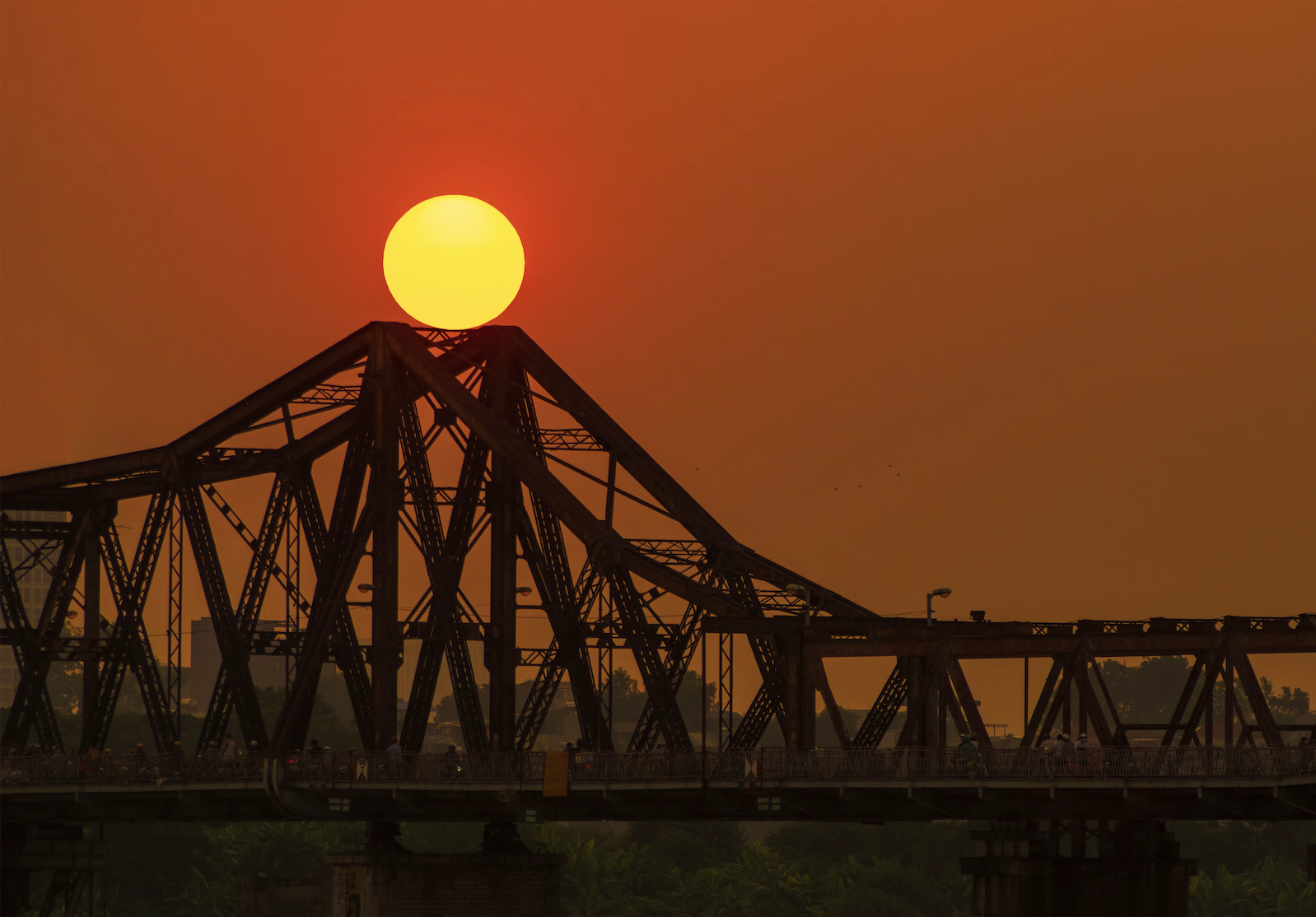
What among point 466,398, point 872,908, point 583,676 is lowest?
point 872,908

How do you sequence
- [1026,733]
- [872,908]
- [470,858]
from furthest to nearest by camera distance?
[872,908], [470,858], [1026,733]

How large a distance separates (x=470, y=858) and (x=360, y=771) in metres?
6.06

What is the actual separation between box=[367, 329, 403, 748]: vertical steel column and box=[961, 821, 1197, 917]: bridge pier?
72.3 feet

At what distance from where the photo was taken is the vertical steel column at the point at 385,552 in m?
80.2

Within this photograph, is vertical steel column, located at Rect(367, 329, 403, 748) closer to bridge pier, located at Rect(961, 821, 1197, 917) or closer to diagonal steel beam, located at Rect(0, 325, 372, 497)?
diagonal steel beam, located at Rect(0, 325, 372, 497)

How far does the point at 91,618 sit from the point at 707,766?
109ft

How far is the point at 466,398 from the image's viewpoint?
81562mm

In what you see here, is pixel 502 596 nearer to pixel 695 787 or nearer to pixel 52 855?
pixel 695 787

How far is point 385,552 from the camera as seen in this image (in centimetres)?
8125

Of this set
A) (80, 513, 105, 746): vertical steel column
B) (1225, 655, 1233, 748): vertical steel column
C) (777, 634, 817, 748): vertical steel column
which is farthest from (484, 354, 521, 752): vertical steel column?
(1225, 655, 1233, 748): vertical steel column

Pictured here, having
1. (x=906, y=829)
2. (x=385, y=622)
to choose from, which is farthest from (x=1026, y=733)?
(x=906, y=829)

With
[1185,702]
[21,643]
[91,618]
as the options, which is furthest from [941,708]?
[91,618]

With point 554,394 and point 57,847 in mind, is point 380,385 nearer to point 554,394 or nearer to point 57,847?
point 554,394

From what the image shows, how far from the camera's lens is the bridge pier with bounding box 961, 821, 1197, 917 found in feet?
221
